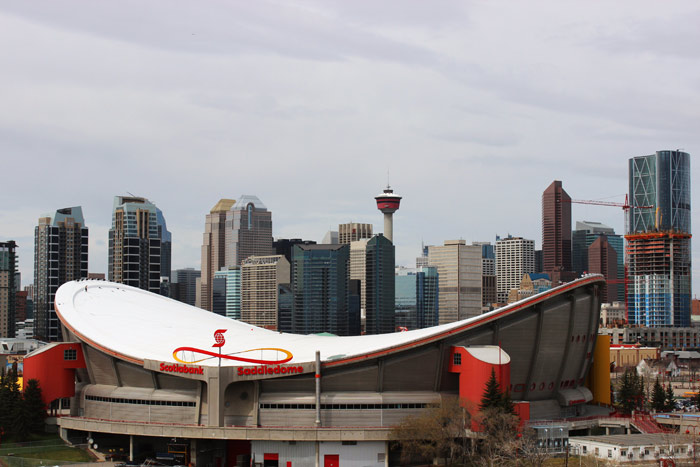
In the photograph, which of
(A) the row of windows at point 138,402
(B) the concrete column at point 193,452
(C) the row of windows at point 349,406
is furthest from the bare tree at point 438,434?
(A) the row of windows at point 138,402

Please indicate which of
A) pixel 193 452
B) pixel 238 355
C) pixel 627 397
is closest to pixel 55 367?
pixel 193 452

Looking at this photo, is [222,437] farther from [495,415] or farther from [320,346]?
[495,415]

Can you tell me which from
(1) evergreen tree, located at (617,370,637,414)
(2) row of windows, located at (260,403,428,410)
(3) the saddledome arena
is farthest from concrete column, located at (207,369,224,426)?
(1) evergreen tree, located at (617,370,637,414)

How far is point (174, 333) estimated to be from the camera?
112438mm

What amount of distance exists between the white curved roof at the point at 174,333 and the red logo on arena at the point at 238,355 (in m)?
0.10

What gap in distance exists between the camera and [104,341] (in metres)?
105

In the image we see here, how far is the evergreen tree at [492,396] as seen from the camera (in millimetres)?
92312

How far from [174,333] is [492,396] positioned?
39.1 metres

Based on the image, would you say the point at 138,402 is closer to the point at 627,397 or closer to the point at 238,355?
the point at 238,355

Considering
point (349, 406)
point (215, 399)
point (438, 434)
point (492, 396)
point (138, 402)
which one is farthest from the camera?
point (138, 402)

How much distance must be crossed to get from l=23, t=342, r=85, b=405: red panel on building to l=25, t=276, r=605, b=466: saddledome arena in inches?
4.9

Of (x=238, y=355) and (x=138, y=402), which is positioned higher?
(x=238, y=355)

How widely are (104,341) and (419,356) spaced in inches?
1349

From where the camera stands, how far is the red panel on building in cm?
10912
